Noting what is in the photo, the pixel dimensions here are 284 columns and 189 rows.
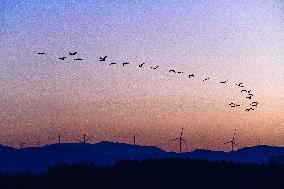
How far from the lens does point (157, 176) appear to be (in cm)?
14525

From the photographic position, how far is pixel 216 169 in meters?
162

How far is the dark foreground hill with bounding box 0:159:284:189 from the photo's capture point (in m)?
122

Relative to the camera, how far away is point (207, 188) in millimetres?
121000

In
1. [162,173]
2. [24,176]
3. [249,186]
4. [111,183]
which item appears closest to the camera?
[249,186]

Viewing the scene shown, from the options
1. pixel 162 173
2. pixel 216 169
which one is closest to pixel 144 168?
pixel 162 173

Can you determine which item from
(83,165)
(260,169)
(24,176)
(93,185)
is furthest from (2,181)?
(260,169)

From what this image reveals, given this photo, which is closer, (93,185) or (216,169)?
(93,185)

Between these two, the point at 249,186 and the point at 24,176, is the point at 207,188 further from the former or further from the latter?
the point at 24,176

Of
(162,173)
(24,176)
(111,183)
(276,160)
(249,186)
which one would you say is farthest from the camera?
(276,160)

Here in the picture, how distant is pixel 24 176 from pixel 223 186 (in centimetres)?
4833

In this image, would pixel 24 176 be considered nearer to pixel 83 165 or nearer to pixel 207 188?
pixel 83 165

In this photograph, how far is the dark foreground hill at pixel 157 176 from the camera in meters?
122

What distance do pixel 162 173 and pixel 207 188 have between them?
3303 centimetres

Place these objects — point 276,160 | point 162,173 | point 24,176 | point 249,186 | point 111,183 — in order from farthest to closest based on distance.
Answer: point 276,160
point 162,173
point 24,176
point 111,183
point 249,186
